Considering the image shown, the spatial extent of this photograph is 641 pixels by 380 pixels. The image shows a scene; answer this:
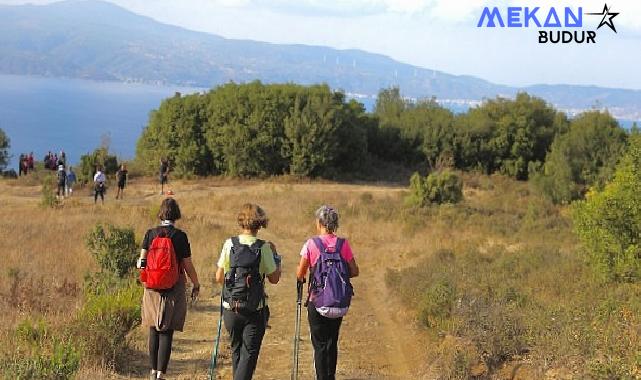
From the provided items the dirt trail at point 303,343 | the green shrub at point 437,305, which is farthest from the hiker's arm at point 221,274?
the green shrub at point 437,305

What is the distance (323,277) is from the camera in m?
6.09

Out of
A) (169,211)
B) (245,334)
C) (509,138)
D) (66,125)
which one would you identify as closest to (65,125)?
(66,125)

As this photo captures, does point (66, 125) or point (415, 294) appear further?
point (66, 125)

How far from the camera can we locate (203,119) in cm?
3781

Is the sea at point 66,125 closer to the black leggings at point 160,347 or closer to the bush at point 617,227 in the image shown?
the bush at point 617,227

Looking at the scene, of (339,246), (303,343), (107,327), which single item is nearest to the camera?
(339,246)

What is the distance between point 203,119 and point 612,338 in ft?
108

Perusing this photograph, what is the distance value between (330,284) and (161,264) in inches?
60.6

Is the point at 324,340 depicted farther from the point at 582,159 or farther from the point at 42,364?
the point at 582,159

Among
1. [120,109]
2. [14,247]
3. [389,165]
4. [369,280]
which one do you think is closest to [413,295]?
[369,280]

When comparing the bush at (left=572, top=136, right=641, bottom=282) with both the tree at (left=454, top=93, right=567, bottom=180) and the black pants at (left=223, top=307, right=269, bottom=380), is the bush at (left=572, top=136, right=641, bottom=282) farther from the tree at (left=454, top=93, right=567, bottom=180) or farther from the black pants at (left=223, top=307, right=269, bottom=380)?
the tree at (left=454, top=93, right=567, bottom=180)

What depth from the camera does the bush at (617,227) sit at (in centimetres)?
1102

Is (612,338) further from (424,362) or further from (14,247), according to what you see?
(14,247)

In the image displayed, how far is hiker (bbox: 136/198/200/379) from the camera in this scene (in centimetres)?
620
